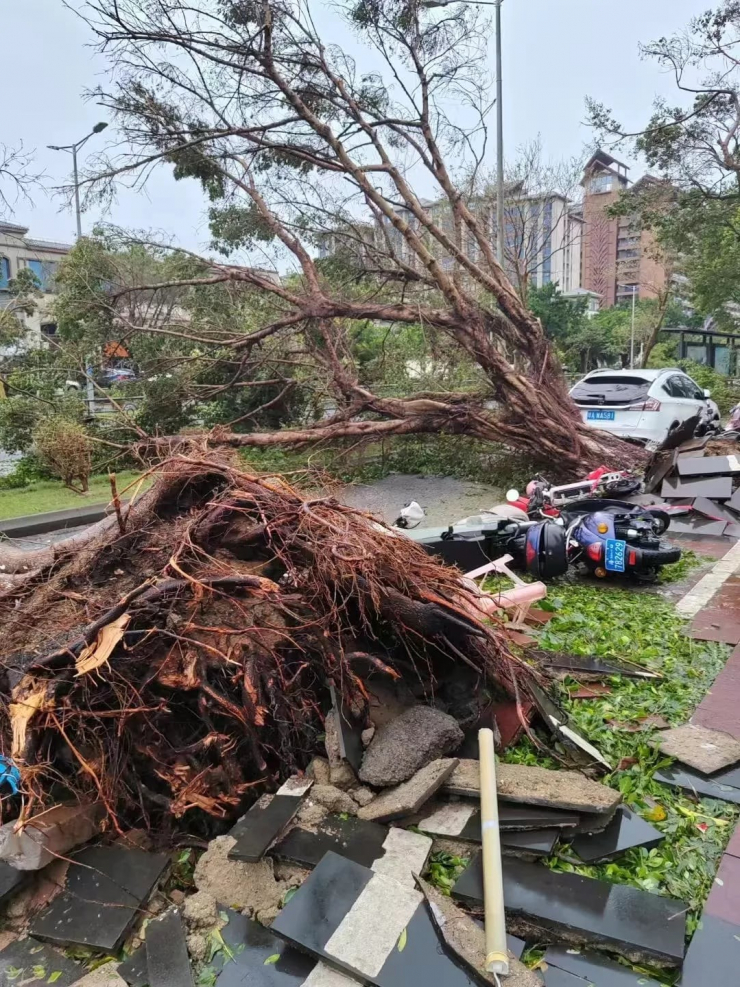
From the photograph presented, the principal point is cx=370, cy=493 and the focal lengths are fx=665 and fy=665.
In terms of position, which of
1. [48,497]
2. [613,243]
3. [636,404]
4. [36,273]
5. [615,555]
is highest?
[613,243]

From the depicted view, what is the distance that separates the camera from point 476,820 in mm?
2844

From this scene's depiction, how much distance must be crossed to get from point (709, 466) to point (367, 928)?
8614 mm

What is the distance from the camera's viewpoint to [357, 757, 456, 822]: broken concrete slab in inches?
113

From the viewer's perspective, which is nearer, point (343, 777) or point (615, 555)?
point (343, 777)

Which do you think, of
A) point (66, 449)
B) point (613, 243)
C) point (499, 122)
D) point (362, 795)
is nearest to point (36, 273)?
point (66, 449)

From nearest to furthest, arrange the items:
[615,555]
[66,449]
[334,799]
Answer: [334,799], [615,555], [66,449]

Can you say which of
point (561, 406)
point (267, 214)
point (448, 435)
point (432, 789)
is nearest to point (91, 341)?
point (267, 214)

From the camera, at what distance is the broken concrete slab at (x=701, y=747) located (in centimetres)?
326

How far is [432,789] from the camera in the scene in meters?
2.91

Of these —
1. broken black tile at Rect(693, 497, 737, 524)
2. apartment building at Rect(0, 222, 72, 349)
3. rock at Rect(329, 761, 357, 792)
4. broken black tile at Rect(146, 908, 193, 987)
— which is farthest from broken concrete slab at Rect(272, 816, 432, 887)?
apartment building at Rect(0, 222, 72, 349)

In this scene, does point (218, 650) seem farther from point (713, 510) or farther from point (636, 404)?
point (636, 404)

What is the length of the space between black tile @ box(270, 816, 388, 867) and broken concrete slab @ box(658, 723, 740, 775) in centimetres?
157

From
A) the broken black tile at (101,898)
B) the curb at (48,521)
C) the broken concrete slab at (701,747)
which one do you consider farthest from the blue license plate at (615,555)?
the curb at (48,521)

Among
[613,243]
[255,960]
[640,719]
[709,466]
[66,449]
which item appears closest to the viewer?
[255,960]
